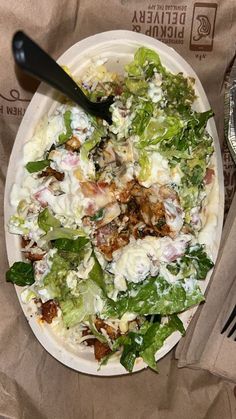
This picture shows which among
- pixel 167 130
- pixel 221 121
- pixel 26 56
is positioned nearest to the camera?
pixel 26 56

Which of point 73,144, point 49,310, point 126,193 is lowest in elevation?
point 49,310

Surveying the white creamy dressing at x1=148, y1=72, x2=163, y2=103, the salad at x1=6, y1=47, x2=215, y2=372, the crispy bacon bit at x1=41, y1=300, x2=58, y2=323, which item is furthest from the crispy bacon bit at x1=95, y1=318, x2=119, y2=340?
the white creamy dressing at x1=148, y1=72, x2=163, y2=103

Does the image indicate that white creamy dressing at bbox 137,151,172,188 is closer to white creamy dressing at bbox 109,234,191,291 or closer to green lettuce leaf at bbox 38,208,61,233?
white creamy dressing at bbox 109,234,191,291

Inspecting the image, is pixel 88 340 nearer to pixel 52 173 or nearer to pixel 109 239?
pixel 109 239

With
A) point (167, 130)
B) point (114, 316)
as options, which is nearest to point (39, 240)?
point (114, 316)

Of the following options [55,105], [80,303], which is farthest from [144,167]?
[80,303]

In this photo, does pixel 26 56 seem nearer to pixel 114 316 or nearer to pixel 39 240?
pixel 39 240

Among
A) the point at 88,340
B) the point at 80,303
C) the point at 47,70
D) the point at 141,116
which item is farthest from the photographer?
the point at 88,340
